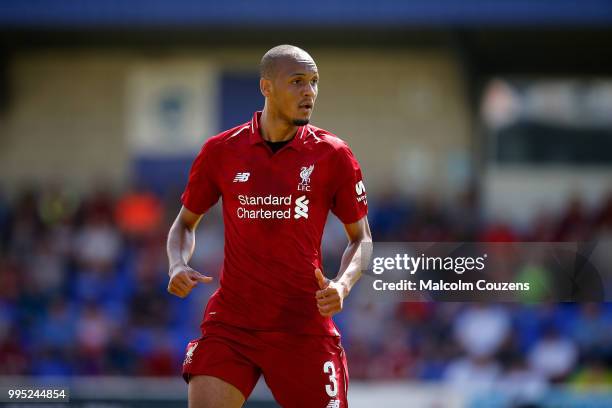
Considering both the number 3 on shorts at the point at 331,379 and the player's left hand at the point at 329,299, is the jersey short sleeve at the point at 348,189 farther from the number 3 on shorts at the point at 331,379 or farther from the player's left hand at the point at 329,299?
the number 3 on shorts at the point at 331,379

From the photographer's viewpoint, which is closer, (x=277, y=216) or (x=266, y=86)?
(x=277, y=216)

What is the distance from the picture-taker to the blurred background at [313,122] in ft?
Result: 42.4

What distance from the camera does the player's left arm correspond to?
4.54 meters

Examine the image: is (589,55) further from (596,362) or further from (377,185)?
(596,362)

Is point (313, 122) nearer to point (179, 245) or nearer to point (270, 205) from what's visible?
point (179, 245)

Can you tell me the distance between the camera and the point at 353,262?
4922 mm

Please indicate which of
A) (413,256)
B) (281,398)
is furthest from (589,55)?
(281,398)

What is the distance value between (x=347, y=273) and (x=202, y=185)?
33.9 inches

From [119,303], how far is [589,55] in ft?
24.7

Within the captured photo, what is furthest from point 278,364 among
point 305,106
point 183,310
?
point 183,310

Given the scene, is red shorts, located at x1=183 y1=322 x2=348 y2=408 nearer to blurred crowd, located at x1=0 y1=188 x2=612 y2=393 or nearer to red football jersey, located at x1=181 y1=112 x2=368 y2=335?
red football jersey, located at x1=181 y1=112 x2=368 y2=335

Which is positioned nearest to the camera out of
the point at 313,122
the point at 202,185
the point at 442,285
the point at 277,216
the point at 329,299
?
the point at 329,299

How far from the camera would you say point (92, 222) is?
1483 centimetres

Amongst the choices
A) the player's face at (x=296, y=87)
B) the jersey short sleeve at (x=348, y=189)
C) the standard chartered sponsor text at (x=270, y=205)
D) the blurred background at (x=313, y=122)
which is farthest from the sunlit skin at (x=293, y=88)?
the blurred background at (x=313, y=122)
